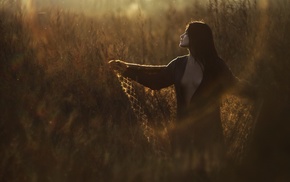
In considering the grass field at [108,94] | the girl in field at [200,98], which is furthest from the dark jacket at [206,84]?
the grass field at [108,94]

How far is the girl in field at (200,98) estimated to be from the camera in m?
2.84

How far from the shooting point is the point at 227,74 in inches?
113

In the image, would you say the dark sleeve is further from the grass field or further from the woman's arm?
the grass field

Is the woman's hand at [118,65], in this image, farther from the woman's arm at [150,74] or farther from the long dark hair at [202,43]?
the long dark hair at [202,43]

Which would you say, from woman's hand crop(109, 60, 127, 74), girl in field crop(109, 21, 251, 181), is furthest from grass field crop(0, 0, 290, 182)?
woman's hand crop(109, 60, 127, 74)

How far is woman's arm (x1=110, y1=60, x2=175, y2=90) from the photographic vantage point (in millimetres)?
3080

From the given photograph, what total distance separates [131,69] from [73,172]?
2.55 feet

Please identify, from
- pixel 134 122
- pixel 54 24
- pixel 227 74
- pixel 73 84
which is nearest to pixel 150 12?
pixel 54 24

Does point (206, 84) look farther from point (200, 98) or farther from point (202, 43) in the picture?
point (202, 43)

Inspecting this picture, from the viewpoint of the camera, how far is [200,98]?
2881 millimetres

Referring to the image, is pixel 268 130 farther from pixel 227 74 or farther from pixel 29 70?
pixel 29 70

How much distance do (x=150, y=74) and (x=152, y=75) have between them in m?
0.02

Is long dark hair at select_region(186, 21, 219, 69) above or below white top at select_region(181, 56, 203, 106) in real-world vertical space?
above

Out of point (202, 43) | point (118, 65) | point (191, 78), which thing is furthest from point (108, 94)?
point (202, 43)
